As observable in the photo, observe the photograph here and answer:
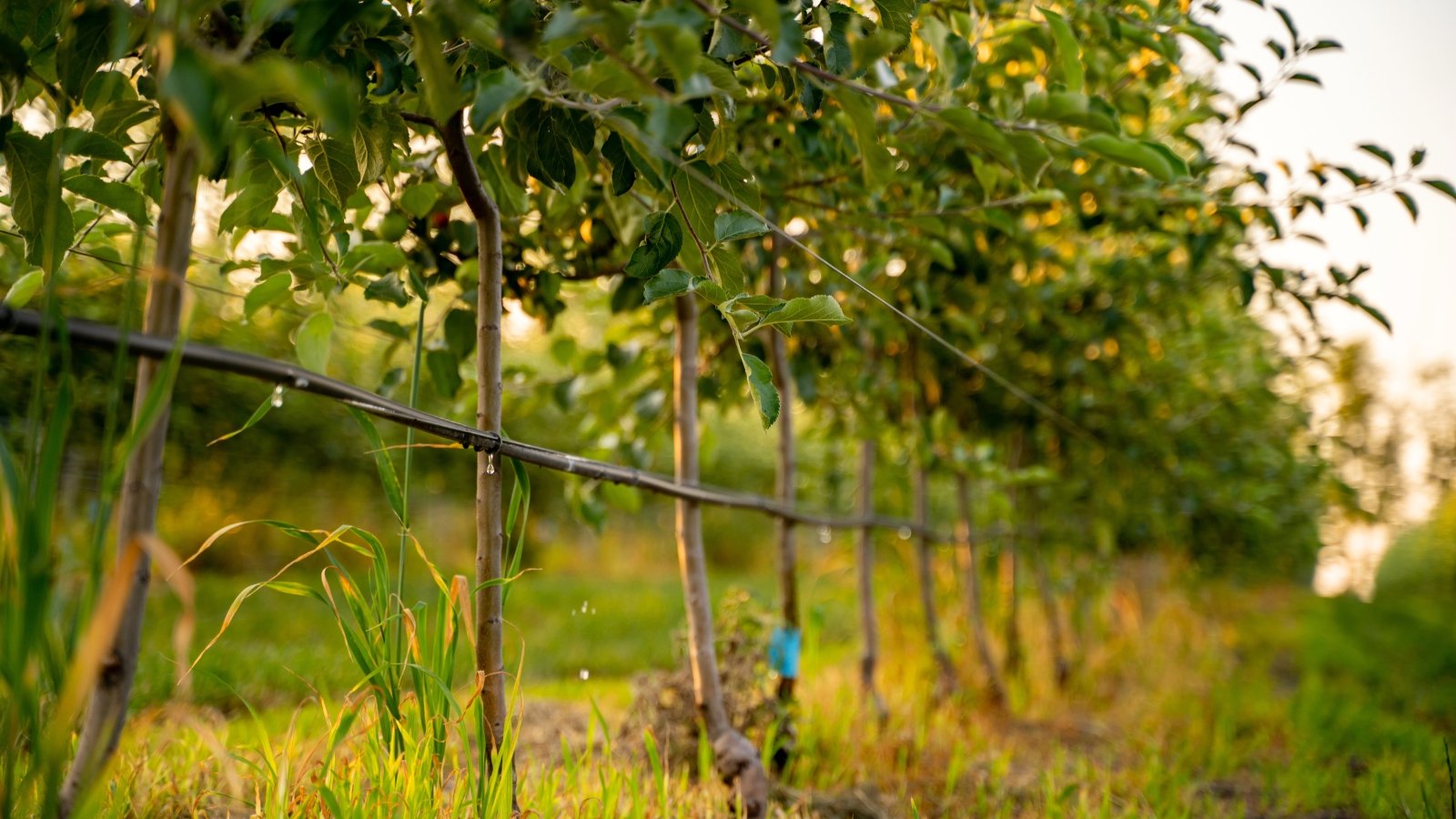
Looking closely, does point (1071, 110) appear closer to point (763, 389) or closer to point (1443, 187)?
point (763, 389)

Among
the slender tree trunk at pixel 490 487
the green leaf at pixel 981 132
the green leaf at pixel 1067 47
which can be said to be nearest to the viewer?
the green leaf at pixel 981 132

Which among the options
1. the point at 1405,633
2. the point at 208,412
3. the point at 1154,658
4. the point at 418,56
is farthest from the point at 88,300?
the point at 1405,633

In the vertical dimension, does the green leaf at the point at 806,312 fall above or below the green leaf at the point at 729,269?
below

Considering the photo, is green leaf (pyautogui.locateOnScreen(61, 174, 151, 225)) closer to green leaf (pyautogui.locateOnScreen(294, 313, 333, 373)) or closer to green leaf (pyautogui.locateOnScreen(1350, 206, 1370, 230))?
green leaf (pyautogui.locateOnScreen(294, 313, 333, 373))

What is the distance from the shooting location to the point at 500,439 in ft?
3.49

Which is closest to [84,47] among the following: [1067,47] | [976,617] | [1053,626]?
[1067,47]

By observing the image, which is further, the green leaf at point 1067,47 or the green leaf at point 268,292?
the green leaf at point 268,292

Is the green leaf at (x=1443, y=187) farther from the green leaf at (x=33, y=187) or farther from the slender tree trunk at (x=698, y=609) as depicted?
the green leaf at (x=33, y=187)

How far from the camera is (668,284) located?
925mm

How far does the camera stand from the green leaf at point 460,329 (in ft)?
4.39

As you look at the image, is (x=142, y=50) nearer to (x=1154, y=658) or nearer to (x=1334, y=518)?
(x=1154, y=658)

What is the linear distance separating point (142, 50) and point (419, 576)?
6.49 metres

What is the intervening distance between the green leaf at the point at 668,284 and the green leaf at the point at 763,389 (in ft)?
0.34

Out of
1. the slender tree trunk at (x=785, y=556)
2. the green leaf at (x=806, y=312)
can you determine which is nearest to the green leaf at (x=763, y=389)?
the green leaf at (x=806, y=312)
